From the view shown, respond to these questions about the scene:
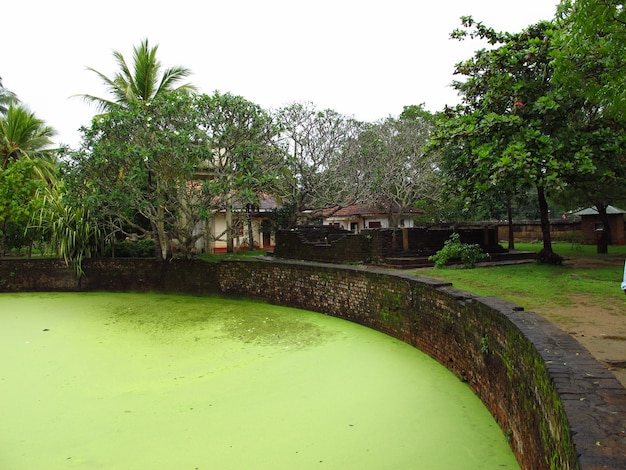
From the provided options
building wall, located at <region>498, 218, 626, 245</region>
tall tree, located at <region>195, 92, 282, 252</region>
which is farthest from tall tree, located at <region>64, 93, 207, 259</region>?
building wall, located at <region>498, 218, 626, 245</region>

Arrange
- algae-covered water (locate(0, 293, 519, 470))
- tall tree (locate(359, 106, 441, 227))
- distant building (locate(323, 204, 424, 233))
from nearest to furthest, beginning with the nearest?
algae-covered water (locate(0, 293, 519, 470)) → tall tree (locate(359, 106, 441, 227)) → distant building (locate(323, 204, 424, 233))

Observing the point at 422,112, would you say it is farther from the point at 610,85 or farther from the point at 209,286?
the point at 610,85

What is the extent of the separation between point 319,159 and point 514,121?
22.1ft

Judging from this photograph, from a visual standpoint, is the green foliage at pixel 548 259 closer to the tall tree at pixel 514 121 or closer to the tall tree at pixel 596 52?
the tall tree at pixel 514 121

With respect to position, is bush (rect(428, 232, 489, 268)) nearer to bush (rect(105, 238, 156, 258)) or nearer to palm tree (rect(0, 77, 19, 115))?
bush (rect(105, 238, 156, 258))

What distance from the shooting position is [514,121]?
21.9ft

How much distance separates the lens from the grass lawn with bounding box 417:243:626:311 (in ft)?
17.4

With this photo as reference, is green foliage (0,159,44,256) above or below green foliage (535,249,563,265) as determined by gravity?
above

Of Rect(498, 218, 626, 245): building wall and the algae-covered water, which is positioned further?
Rect(498, 218, 626, 245): building wall

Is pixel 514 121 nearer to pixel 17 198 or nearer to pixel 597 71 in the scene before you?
pixel 597 71

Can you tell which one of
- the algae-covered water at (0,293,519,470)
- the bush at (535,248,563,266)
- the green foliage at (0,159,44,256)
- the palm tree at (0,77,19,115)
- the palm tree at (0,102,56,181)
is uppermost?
the palm tree at (0,77,19,115)

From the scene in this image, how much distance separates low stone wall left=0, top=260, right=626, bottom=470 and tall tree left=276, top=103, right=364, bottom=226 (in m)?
4.09

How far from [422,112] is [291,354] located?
1662cm

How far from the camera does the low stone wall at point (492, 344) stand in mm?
1939
